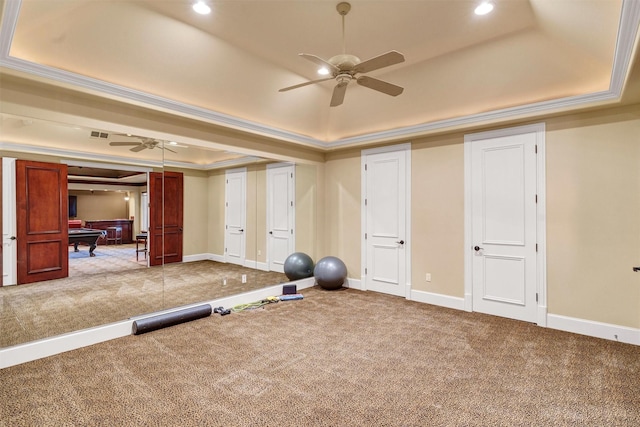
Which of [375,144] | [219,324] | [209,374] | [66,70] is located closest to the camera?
[209,374]

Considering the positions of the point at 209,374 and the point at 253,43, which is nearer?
the point at 209,374

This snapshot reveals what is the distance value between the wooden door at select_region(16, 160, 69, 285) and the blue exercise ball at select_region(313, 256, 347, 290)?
370cm

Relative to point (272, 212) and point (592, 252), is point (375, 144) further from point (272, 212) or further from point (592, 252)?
point (592, 252)

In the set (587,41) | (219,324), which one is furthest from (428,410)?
(587,41)

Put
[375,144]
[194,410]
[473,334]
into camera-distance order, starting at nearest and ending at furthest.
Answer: [194,410] < [473,334] < [375,144]

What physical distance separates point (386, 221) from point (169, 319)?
3745mm

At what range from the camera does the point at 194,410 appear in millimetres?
2377

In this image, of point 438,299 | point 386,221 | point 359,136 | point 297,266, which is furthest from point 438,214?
point 297,266

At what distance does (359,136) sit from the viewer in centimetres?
586

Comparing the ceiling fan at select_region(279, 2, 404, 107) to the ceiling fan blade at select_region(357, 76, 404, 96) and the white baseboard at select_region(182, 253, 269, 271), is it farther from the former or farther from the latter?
the white baseboard at select_region(182, 253, 269, 271)

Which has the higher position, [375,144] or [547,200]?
[375,144]

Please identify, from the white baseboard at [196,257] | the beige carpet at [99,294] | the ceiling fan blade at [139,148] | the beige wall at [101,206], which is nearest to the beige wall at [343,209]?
the white baseboard at [196,257]

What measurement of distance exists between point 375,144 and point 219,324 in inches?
155

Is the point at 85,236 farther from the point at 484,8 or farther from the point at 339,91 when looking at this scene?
the point at 484,8
